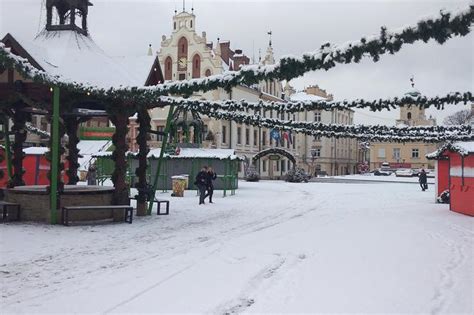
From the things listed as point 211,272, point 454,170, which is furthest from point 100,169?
point 211,272

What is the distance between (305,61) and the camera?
8.30 metres

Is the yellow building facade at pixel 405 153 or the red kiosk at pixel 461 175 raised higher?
the yellow building facade at pixel 405 153

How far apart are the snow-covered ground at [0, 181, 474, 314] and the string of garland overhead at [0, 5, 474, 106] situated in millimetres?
3488

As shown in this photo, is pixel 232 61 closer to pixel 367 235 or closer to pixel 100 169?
pixel 100 169

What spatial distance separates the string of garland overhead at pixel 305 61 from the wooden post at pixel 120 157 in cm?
193

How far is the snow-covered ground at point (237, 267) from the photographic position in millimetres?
6230

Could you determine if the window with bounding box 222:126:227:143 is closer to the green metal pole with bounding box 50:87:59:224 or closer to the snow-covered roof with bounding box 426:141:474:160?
the snow-covered roof with bounding box 426:141:474:160

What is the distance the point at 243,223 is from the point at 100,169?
22.8m

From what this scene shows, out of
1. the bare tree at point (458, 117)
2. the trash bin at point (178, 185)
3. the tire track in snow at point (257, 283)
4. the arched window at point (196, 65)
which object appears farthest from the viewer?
the bare tree at point (458, 117)

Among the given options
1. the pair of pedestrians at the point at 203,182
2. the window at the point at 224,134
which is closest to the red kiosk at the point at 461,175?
the pair of pedestrians at the point at 203,182

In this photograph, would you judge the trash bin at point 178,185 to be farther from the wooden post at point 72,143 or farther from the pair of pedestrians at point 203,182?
the wooden post at point 72,143

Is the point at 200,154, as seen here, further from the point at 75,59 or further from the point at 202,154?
the point at 75,59

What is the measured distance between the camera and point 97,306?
6.00m

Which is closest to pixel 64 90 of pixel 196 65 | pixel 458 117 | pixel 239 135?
pixel 196 65
